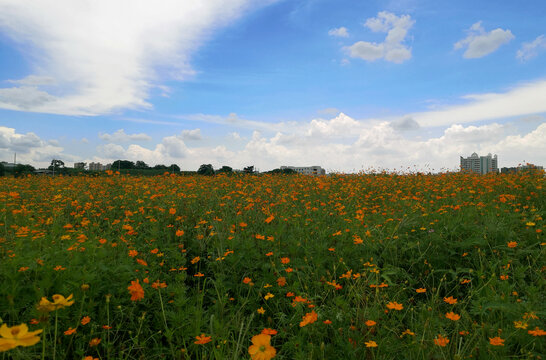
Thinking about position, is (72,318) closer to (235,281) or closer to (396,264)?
(235,281)

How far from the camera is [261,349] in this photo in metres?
1.03

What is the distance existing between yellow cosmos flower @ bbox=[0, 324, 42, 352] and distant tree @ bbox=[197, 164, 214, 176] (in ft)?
35.3

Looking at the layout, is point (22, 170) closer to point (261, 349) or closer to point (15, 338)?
point (15, 338)

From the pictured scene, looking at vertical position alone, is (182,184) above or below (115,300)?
above

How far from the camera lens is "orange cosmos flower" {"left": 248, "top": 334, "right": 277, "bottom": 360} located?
1.01 meters

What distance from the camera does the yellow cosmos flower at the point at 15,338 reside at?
2.64ft

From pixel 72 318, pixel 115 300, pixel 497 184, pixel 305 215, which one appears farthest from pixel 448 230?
pixel 497 184

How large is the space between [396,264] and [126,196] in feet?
15.6

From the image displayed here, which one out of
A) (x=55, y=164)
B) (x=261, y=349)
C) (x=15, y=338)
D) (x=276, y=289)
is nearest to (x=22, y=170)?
(x=55, y=164)

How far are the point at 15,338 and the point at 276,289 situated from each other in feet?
5.88

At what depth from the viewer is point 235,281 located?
2621mm

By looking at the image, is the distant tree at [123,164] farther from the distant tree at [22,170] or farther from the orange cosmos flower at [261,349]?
the orange cosmos flower at [261,349]

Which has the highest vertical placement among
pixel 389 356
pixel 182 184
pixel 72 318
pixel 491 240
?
pixel 182 184

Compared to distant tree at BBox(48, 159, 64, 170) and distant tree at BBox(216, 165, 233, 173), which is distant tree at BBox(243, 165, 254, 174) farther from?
distant tree at BBox(48, 159, 64, 170)
